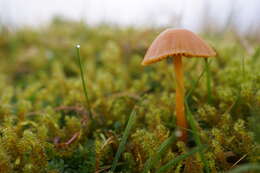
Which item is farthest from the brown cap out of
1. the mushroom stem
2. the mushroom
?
the mushroom stem

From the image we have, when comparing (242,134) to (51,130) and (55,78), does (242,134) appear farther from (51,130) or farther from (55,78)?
(55,78)

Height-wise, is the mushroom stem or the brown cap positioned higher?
the brown cap

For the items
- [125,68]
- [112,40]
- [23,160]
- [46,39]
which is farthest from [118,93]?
[46,39]

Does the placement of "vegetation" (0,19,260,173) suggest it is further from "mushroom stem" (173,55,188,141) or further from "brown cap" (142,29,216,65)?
"brown cap" (142,29,216,65)

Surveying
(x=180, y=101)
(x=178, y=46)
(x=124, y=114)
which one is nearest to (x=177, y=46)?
(x=178, y=46)

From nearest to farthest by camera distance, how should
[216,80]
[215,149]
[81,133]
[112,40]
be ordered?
1. [215,149]
2. [81,133]
3. [216,80]
4. [112,40]
